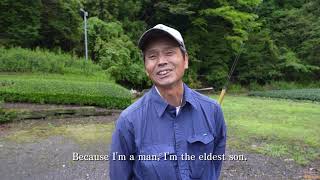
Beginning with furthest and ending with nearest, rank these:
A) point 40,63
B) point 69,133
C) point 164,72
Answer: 1. point 40,63
2. point 69,133
3. point 164,72

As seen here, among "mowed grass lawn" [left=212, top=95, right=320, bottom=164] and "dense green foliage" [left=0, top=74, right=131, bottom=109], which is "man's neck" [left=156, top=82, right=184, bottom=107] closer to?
"mowed grass lawn" [left=212, top=95, right=320, bottom=164]

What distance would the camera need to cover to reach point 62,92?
1127 centimetres

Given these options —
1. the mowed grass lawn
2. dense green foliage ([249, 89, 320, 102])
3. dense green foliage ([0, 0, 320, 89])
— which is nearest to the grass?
the mowed grass lawn

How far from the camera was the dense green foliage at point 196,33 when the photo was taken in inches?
664

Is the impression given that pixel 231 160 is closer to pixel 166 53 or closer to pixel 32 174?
pixel 32 174

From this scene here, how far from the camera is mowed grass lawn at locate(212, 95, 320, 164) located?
24.1 feet

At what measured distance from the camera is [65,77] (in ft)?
44.2

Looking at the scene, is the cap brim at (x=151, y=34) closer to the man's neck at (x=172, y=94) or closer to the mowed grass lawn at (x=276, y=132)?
the man's neck at (x=172, y=94)

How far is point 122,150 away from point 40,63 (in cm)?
1318

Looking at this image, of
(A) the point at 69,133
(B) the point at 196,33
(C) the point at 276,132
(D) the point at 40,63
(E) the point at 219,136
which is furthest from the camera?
(B) the point at 196,33

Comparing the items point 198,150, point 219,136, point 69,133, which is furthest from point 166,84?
point 69,133

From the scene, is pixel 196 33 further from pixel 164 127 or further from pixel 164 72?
pixel 164 127

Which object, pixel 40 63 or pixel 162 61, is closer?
pixel 162 61

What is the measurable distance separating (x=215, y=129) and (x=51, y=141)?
619cm
